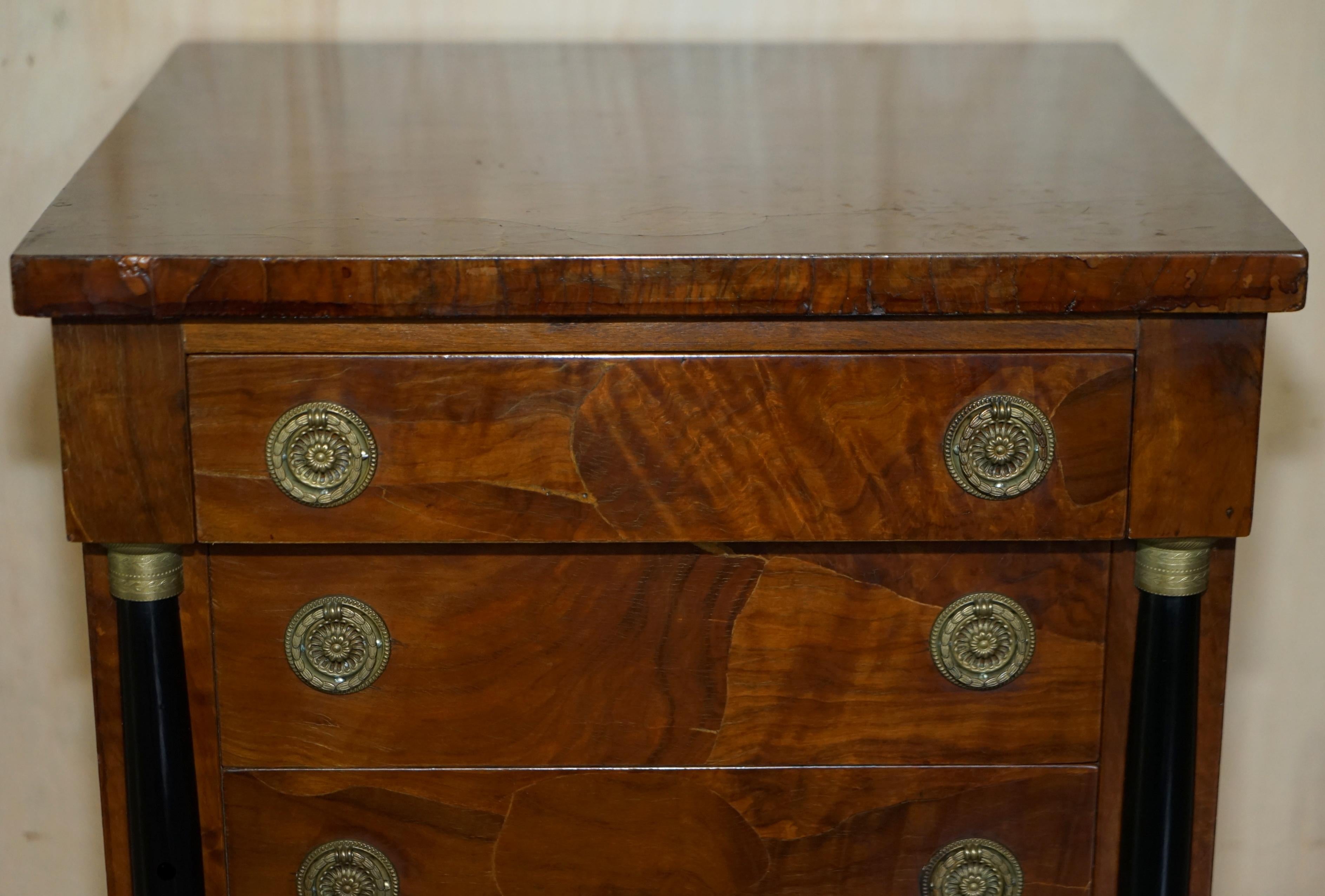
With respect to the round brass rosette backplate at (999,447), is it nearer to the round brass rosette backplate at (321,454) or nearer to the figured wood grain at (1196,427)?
the figured wood grain at (1196,427)

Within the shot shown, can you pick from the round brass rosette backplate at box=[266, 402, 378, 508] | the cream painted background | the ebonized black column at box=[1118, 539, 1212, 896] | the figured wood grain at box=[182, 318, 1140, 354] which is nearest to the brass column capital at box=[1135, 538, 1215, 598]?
the ebonized black column at box=[1118, 539, 1212, 896]

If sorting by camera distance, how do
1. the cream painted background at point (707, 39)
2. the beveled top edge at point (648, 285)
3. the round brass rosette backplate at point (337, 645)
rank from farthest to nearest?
the cream painted background at point (707, 39)
the round brass rosette backplate at point (337, 645)
the beveled top edge at point (648, 285)

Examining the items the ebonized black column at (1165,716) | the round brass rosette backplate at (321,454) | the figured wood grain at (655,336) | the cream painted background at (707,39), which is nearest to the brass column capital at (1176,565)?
the ebonized black column at (1165,716)

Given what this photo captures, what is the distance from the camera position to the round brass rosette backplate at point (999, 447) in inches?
33.0

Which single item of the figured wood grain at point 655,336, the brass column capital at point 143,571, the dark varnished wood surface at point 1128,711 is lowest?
the dark varnished wood surface at point 1128,711

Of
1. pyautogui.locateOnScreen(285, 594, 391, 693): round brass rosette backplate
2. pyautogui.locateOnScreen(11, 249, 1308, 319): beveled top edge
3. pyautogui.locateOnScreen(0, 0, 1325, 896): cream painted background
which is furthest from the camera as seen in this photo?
pyautogui.locateOnScreen(0, 0, 1325, 896): cream painted background

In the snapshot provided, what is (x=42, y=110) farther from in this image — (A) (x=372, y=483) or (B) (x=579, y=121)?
(A) (x=372, y=483)

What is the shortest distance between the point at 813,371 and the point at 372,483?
26 centimetres

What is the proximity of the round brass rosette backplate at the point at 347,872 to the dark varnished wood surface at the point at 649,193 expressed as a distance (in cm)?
36

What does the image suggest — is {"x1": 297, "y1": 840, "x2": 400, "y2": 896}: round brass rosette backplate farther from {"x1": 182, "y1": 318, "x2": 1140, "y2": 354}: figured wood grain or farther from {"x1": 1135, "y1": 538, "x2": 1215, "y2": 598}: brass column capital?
{"x1": 1135, "y1": 538, "x2": 1215, "y2": 598}: brass column capital

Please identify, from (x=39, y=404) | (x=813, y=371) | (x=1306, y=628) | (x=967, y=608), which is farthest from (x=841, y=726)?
(x=39, y=404)

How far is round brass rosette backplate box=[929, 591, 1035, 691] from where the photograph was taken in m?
A: 0.91

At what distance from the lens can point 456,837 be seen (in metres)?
0.95

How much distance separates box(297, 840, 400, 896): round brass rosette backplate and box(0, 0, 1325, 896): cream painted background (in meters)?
0.56
